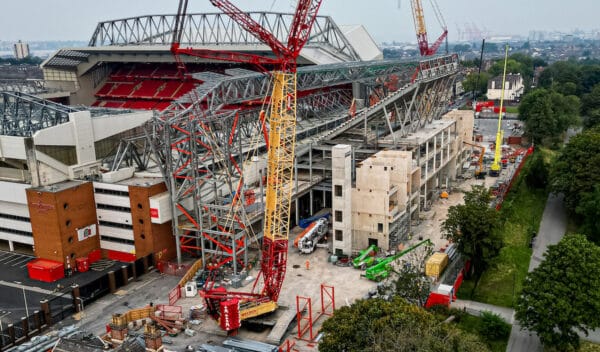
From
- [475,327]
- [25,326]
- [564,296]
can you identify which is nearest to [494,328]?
[475,327]

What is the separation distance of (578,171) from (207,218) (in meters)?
40.7

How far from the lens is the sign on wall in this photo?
2016 inches

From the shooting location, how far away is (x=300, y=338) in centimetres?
3853

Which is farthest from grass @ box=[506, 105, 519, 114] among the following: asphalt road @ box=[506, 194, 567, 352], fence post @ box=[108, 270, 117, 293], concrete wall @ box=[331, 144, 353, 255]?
fence post @ box=[108, 270, 117, 293]

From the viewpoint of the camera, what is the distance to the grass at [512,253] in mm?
45156

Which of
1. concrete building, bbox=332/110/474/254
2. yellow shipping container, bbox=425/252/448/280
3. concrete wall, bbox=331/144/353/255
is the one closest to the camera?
yellow shipping container, bbox=425/252/448/280

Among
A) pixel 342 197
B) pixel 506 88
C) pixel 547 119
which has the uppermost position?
pixel 506 88

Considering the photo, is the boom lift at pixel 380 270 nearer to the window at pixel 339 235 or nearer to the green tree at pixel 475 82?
the window at pixel 339 235

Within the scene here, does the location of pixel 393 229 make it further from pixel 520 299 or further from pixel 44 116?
pixel 44 116

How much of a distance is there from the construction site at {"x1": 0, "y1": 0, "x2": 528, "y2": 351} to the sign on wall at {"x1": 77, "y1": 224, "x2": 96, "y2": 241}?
28cm

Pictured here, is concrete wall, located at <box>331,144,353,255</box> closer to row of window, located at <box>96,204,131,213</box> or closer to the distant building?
row of window, located at <box>96,204,131,213</box>

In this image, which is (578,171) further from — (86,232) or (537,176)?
(86,232)

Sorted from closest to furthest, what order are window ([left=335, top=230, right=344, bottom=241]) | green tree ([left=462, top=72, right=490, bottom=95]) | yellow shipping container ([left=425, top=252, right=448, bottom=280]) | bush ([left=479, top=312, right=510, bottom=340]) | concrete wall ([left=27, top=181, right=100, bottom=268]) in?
bush ([left=479, top=312, right=510, bottom=340])
yellow shipping container ([left=425, top=252, right=448, bottom=280])
concrete wall ([left=27, top=181, right=100, bottom=268])
window ([left=335, top=230, right=344, bottom=241])
green tree ([left=462, top=72, right=490, bottom=95])

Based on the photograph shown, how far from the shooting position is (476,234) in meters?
45.0
